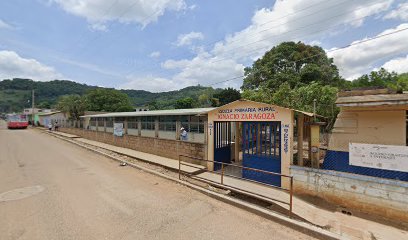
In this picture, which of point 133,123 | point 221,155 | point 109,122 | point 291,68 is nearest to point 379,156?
point 221,155

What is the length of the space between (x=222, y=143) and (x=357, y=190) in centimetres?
605

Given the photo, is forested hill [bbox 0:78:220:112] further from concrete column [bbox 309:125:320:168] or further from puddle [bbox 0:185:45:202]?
puddle [bbox 0:185:45:202]

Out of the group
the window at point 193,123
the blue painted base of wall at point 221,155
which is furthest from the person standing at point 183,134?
the blue painted base of wall at point 221,155

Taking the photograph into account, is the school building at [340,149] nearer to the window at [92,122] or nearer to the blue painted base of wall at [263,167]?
the blue painted base of wall at [263,167]

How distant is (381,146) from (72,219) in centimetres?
849

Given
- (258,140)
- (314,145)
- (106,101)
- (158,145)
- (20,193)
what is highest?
(106,101)

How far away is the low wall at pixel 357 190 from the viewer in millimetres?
5637

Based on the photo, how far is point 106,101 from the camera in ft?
188

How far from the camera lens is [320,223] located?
5.59 m

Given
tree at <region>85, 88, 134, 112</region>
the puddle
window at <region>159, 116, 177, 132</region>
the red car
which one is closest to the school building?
window at <region>159, 116, 177, 132</region>

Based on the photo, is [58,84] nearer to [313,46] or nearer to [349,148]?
[313,46]

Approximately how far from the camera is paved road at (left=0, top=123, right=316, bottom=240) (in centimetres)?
482

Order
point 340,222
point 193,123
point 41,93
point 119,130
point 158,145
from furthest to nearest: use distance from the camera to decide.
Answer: point 41,93
point 119,130
point 193,123
point 158,145
point 340,222

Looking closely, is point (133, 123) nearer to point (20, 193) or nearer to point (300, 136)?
point (20, 193)
